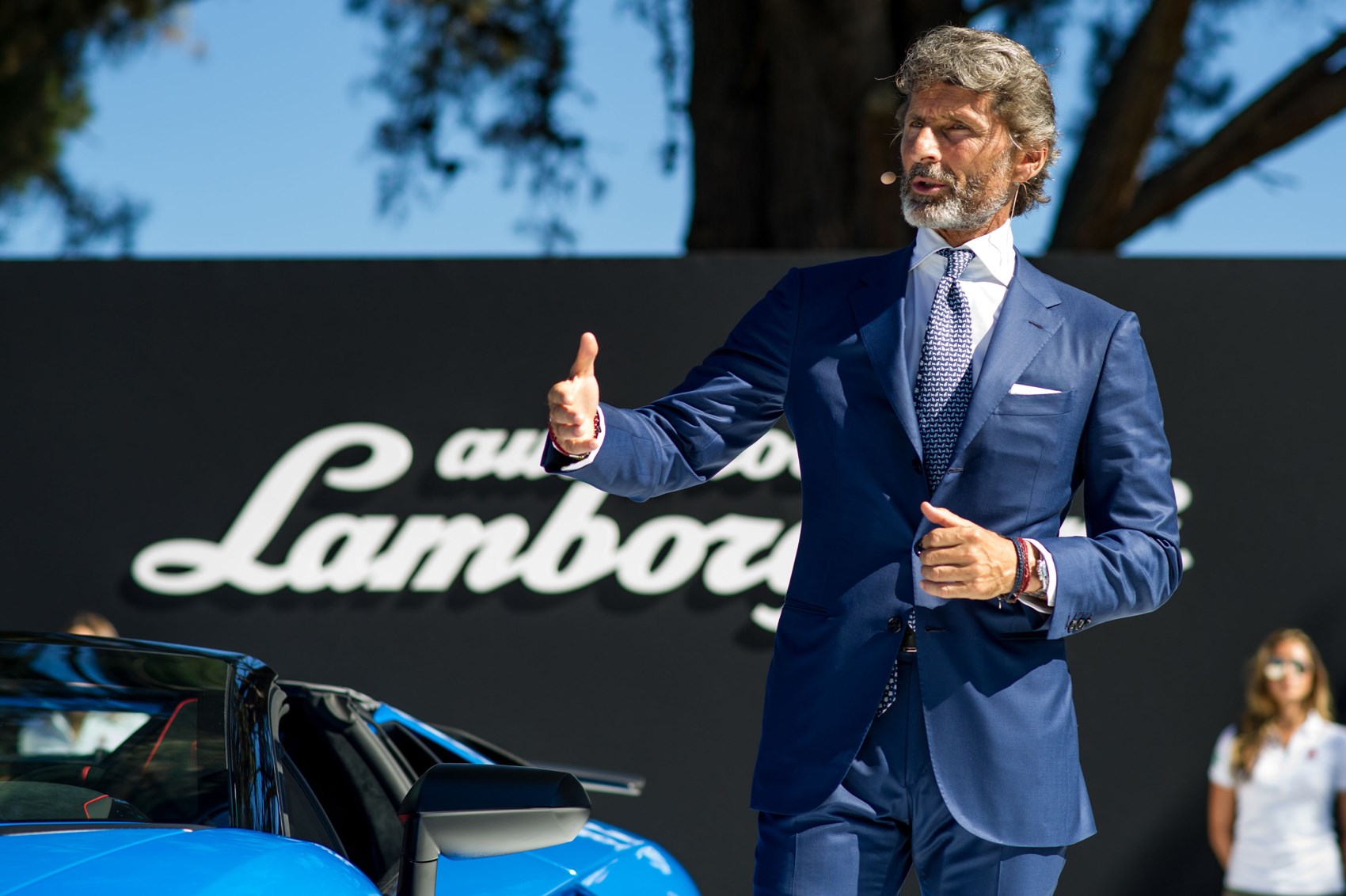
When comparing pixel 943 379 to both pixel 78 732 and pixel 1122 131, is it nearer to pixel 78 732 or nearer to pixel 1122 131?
pixel 78 732

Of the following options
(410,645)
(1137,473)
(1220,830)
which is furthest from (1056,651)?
(410,645)

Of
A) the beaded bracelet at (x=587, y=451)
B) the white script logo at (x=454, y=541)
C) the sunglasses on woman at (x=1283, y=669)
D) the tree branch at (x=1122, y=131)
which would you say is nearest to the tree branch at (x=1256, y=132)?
the tree branch at (x=1122, y=131)

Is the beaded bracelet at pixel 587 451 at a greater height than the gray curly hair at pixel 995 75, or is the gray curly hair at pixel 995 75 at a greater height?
the gray curly hair at pixel 995 75

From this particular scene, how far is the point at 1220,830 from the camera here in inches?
225

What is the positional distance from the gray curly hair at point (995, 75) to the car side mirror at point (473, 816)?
3.55 feet

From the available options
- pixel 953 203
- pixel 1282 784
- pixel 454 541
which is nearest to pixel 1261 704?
pixel 1282 784

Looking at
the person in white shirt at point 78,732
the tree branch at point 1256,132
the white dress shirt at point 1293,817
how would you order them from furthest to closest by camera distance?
the tree branch at point 1256,132 → the white dress shirt at point 1293,817 → the person in white shirt at point 78,732

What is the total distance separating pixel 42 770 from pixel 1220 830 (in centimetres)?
473

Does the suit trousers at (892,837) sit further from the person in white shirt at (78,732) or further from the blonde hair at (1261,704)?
the blonde hair at (1261,704)

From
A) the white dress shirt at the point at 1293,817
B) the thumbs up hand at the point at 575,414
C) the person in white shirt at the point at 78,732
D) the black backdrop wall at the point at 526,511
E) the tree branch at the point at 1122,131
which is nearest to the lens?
the thumbs up hand at the point at 575,414

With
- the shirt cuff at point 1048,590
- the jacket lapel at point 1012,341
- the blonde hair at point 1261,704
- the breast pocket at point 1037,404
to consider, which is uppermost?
the jacket lapel at point 1012,341

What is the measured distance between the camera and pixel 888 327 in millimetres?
2037

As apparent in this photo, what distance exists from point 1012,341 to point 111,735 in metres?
1.61

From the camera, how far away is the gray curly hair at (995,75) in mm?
2002
